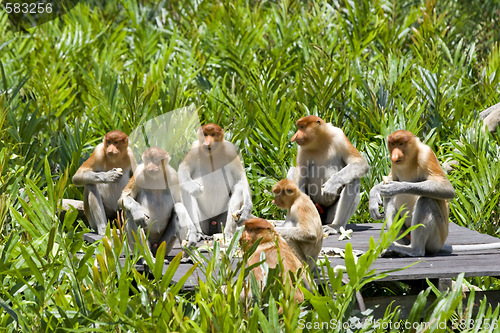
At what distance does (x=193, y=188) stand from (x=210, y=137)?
37cm

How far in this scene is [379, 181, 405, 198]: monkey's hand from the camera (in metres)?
3.21

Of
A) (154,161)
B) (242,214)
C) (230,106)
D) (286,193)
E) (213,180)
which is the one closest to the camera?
(286,193)

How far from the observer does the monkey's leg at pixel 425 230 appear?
3.26 metres

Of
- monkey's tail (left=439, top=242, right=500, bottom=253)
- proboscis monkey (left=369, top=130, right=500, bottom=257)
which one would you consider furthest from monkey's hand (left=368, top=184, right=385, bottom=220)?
monkey's tail (left=439, top=242, right=500, bottom=253)

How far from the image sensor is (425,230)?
10.7 feet

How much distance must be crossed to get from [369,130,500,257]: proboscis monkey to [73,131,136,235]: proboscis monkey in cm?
167

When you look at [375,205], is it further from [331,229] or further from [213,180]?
[213,180]

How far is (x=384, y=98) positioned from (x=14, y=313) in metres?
4.37

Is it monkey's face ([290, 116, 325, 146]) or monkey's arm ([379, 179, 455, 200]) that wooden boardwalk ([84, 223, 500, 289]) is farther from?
monkey's face ([290, 116, 325, 146])

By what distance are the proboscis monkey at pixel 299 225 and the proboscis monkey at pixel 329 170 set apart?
89 cm

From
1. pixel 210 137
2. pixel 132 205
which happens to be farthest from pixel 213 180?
pixel 132 205

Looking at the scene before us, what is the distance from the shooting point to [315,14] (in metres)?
8.05

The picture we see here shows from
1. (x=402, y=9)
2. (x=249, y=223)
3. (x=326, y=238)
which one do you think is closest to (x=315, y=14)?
(x=402, y=9)

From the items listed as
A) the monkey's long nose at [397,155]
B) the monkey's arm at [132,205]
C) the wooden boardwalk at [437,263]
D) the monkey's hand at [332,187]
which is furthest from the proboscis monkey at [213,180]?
the monkey's long nose at [397,155]
